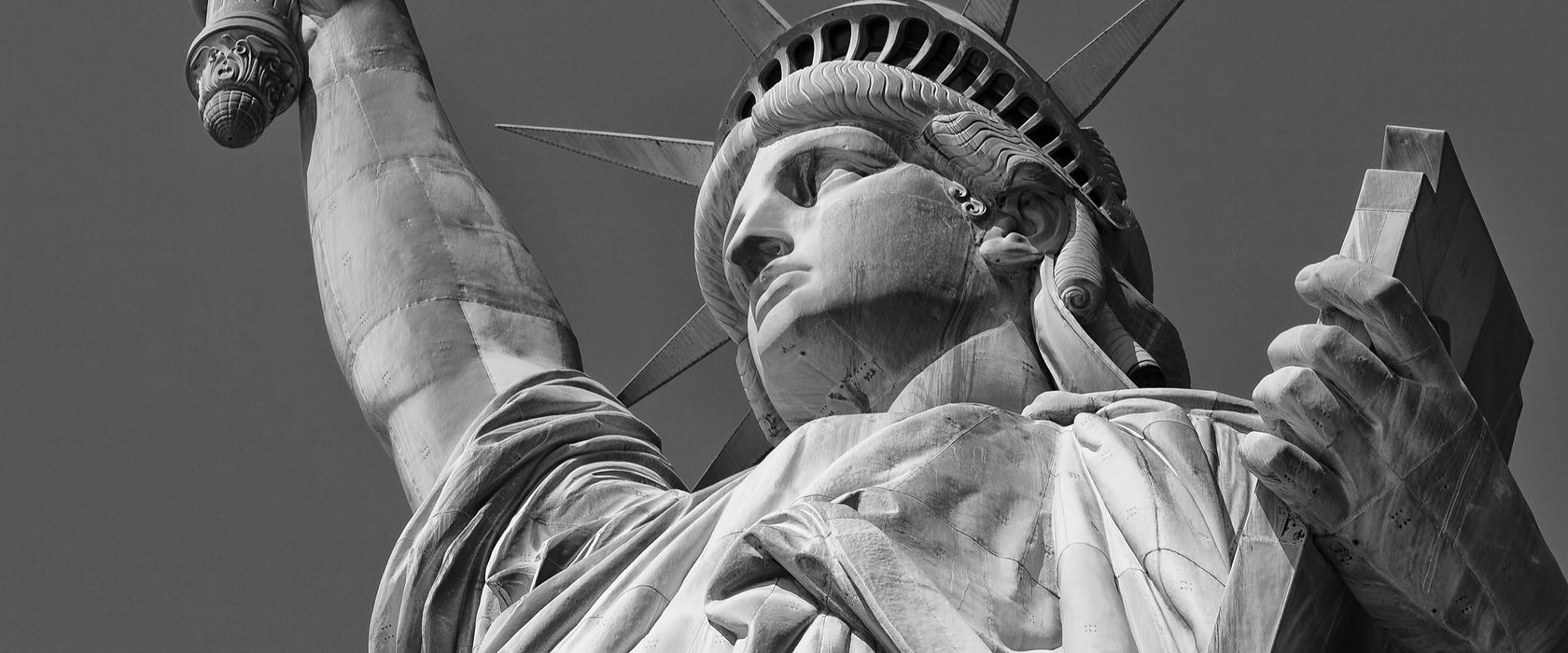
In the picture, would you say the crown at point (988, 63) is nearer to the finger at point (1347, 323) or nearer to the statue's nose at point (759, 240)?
the statue's nose at point (759, 240)

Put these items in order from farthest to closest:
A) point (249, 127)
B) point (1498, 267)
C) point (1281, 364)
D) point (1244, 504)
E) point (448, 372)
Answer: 1. point (249, 127)
2. point (448, 372)
3. point (1244, 504)
4. point (1498, 267)
5. point (1281, 364)

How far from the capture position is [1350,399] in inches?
282

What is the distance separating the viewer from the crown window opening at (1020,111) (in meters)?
10.9

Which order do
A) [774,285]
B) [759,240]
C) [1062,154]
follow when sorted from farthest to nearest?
[1062,154], [759,240], [774,285]

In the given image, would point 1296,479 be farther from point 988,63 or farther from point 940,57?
point 940,57

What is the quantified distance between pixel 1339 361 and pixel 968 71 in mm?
4018

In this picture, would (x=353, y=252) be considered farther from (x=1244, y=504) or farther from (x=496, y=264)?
(x=1244, y=504)

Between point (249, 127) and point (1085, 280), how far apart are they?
150 inches

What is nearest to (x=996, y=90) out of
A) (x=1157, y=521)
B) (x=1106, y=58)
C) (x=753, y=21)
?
(x=1106, y=58)

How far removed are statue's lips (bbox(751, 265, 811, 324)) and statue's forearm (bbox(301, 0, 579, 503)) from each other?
1325 mm

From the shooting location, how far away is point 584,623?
30.1 feet

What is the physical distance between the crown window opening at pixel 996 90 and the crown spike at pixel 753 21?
1.00m

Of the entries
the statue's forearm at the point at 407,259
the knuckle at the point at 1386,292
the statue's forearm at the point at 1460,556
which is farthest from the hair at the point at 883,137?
the knuckle at the point at 1386,292

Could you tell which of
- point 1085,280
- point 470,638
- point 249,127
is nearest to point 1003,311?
point 1085,280
